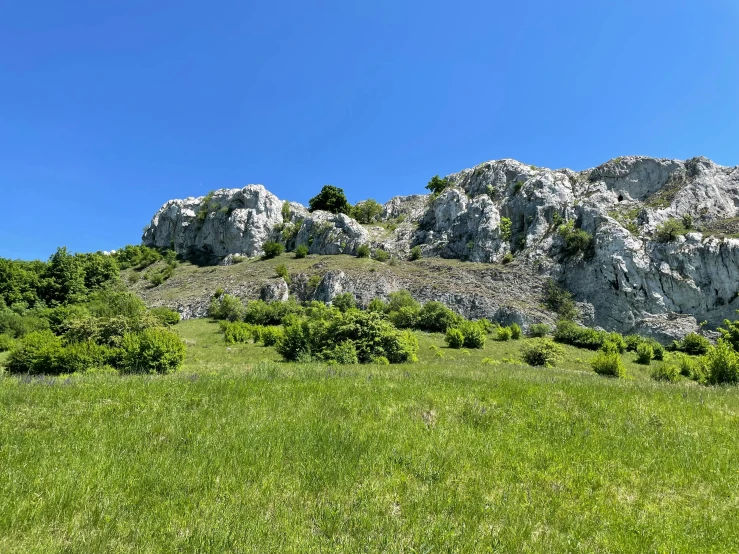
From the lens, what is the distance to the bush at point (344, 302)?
52.2 m

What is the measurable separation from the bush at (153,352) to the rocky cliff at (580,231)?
1464 inches

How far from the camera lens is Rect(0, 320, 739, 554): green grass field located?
4.12 metres

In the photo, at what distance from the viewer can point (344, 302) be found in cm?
5231

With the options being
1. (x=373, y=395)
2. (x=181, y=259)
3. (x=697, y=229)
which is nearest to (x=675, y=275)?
(x=697, y=229)

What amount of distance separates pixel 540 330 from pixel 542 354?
15.8 metres

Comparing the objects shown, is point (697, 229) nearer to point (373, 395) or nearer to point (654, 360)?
point (654, 360)

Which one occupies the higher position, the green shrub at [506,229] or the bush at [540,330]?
the green shrub at [506,229]

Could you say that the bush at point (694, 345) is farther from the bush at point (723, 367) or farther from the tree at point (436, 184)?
the tree at point (436, 184)

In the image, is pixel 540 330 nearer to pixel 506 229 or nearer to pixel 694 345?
pixel 694 345

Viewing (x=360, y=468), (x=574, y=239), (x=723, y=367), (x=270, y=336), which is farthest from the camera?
(x=574, y=239)

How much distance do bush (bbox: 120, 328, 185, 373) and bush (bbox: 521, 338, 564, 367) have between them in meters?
28.2

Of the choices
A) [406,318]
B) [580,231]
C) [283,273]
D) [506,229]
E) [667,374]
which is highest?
[506,229]

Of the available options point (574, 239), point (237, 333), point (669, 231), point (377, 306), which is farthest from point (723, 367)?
point (669, 231)

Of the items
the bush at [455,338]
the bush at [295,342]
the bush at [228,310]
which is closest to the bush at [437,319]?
the bush at [455,338]
